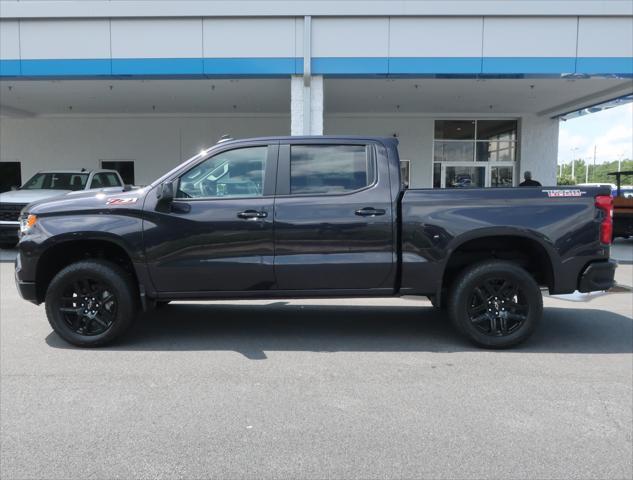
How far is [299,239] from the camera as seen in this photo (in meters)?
5.18

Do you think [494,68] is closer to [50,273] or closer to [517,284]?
[517,284]

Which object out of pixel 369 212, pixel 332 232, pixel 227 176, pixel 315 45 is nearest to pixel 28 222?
pixel 227 176

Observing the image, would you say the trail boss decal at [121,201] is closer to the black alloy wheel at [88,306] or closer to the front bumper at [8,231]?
the black alloy wheel at [88,306]

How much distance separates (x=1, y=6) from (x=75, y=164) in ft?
31.8

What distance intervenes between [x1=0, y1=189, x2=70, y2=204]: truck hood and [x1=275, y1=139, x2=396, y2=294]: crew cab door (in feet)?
28.3

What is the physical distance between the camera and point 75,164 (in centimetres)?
2247

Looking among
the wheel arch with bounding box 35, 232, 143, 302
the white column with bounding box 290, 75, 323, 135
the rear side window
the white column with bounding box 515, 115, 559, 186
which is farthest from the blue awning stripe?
the wheel arch with bounding box 35, 232, 143, 302

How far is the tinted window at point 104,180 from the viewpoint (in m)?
13.4

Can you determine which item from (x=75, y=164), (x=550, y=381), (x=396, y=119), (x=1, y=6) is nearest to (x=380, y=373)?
(x=550, y=381)

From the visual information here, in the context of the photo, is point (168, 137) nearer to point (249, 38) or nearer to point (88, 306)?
point (249, 38)

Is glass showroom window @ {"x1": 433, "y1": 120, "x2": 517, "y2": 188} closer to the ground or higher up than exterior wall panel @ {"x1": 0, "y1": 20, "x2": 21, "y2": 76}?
closer to the ground

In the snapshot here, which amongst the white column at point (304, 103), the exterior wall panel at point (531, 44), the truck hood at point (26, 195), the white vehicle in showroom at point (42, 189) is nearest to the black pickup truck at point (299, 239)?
the white vehicle in showroom at point (42, 189)

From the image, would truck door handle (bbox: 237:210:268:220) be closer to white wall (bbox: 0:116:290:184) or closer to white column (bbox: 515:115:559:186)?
white wall (bbox: 0:116:290:184)

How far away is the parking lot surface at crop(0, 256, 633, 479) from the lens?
312 centimetres
